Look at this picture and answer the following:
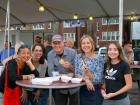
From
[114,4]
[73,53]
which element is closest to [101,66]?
[73,53]

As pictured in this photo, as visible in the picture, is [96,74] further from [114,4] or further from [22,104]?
[114,4]

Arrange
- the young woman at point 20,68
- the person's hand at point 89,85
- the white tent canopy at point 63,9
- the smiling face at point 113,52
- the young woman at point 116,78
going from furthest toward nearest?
the white tent canopy at point 63,9
the young woman at point 20,68
the person's hand at point 89,85
the smiling face at point 113,52
the young woman at point 116,78

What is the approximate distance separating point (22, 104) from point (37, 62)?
2.48ft

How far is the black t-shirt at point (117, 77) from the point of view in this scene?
3.93 meters

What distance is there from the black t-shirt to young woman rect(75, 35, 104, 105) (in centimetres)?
35

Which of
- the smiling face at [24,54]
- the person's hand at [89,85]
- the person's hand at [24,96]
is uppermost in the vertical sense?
the smiling face at [24,54]

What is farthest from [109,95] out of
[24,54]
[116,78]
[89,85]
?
[24,54]

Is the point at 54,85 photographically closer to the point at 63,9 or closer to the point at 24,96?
the point at 24,96

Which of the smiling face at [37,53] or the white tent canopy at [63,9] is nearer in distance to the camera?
the smiling face at [37,53]

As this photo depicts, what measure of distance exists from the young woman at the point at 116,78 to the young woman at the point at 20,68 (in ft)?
4.25

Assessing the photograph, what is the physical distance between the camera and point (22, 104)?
5266 millimetres

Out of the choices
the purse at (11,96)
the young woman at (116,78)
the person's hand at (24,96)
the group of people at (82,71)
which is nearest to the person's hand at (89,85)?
the group of people at (82,71)

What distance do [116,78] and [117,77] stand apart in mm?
21

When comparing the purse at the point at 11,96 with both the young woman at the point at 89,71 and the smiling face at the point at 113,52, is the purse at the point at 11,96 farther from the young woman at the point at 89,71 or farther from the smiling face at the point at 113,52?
the smiling face at the point at 113,52
